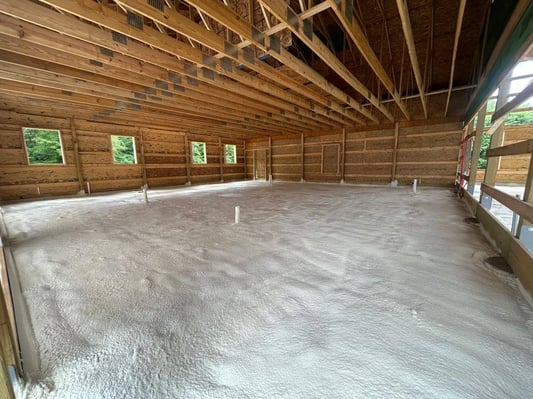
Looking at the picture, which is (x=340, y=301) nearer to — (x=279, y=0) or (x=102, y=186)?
(x=279, y=0)

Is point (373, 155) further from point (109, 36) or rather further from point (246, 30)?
point (109, 36)

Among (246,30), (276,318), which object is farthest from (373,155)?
(276,318)

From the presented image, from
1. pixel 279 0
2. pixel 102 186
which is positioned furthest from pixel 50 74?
pixel 102 186

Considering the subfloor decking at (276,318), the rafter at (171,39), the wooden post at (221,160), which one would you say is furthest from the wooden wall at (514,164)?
the wooden post at (221,160)

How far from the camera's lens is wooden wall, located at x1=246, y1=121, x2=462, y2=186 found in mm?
6797

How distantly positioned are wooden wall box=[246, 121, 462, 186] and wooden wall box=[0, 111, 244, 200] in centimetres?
377

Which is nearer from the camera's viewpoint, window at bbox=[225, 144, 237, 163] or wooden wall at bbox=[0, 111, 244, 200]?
wooden wall at bbox=[0, 111, 244, 200]

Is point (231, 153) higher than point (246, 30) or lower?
lower

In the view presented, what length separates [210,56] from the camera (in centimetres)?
311

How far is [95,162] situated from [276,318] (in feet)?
27.0

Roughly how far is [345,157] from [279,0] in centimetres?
716

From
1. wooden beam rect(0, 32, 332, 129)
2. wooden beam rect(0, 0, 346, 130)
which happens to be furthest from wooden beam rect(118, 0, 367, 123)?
wooden beam rect(0, 32, 332, 129)

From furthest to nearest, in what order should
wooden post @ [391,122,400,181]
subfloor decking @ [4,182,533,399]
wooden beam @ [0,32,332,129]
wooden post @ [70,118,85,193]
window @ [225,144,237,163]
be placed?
window @ [225,144,237,163], wooden post @ [391,122,400,181], wooden post @ [70,118,85,193], wooden beam @ [0,32,332,129], subfloor decking @ [4,182,533,399]

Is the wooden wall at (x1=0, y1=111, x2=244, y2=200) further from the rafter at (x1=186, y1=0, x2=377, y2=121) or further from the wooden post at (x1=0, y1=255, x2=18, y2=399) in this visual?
the wooden post at (x1=0, y1=255, x2=18, y2=399)
